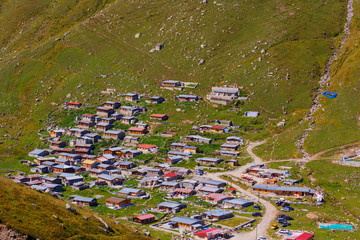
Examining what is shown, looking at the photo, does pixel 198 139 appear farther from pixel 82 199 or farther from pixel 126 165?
pixel 82 199

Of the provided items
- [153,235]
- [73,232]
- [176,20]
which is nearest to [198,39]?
[176,20]

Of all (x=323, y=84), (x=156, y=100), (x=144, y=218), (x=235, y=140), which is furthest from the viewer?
(x=156, y=100)

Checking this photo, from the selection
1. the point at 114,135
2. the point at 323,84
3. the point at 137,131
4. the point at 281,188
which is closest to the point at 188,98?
the point at 137,131

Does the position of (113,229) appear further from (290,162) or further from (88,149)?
(88,149)

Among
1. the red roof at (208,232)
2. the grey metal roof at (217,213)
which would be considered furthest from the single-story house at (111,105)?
the red roof at (208,232)

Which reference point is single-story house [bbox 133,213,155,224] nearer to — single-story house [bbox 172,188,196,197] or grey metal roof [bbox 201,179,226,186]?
single-story house [bbox 172,188,196,197]

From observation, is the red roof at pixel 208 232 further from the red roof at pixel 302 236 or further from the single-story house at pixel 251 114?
the single-story house at pixel 251 114
